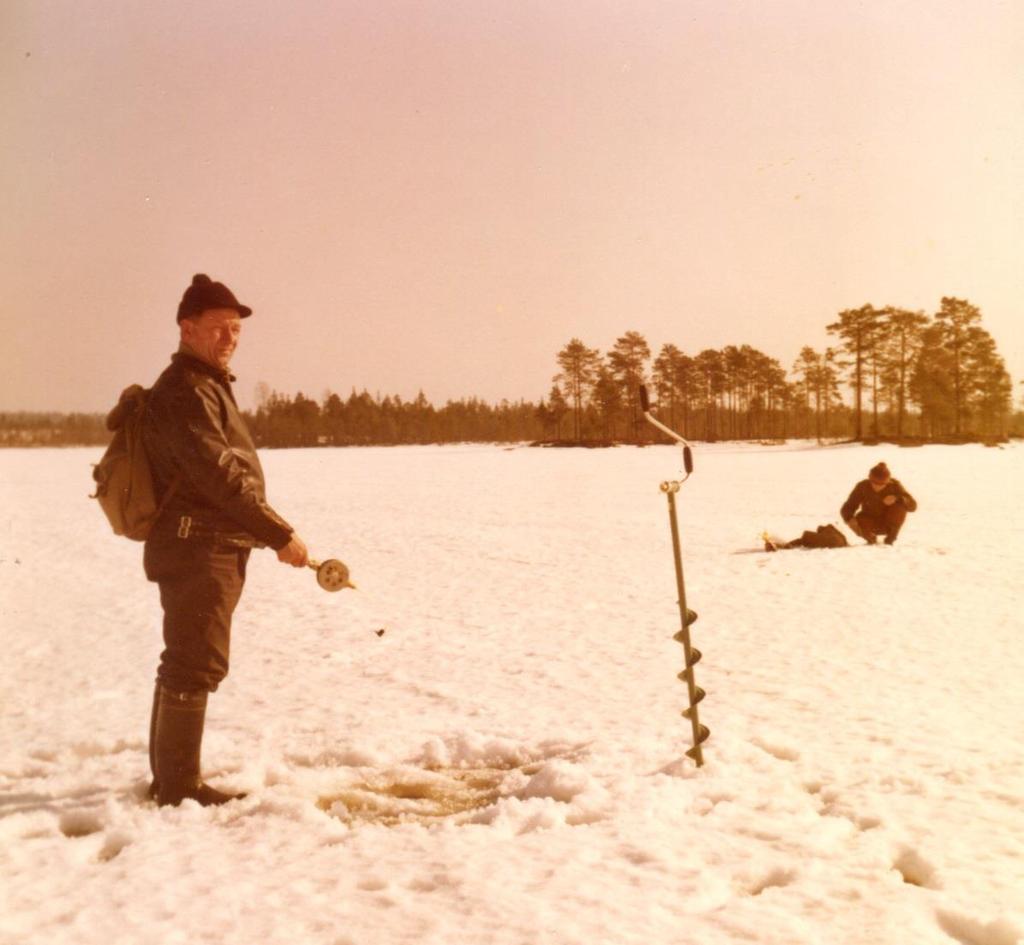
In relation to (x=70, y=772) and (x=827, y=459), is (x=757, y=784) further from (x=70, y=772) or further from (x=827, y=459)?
(x=827, y=459)

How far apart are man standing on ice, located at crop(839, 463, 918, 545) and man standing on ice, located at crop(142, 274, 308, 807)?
1153cm

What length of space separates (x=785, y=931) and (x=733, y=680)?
3.66 metres

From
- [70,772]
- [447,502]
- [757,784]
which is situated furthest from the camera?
[447,502]

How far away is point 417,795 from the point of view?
4316 millimetres

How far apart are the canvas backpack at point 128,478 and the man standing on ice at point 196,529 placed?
40mm

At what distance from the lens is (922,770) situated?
4.40 meters

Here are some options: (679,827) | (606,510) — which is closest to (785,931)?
(679,827)

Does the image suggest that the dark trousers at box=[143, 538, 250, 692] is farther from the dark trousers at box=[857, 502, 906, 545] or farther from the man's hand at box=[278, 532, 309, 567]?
the dark trousers at box=[857, 502, 906, 545]

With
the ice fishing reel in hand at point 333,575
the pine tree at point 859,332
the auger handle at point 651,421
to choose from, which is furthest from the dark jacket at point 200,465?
the pine tree at point 859,332

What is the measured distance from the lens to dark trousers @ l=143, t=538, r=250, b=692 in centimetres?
393

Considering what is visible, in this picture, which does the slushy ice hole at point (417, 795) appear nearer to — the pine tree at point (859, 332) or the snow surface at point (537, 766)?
the snow surface at point (537, 766)

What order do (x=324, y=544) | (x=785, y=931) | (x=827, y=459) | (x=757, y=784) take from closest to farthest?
1. (x=785, y=931)
2. (x=757, y=784)
3. (x=324, y=544)
4. (x=827, y=459)

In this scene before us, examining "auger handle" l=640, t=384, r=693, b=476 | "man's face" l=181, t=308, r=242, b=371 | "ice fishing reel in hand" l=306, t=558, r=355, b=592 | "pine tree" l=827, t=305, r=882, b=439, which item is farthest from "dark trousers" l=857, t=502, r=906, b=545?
"pine tree" l=827, t=305, r=882, b=439

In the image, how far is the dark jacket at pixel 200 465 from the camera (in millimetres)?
3885
